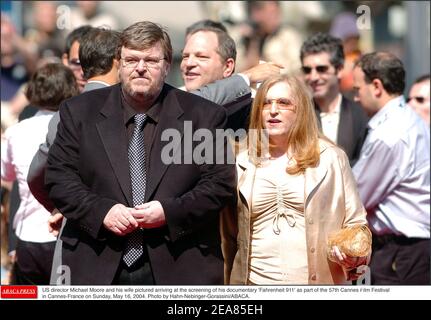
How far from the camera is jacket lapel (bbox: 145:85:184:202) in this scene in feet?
14.9

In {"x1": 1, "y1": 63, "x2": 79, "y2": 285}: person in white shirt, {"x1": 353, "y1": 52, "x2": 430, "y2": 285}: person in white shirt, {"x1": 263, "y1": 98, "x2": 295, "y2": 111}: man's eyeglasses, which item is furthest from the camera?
{"x1": 353, "y1": 52, "x2": 430, "y2": 285}: person in white shirt

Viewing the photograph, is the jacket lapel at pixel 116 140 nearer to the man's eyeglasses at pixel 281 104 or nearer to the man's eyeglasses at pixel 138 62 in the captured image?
the man's eyeglasses at pixel 138 62

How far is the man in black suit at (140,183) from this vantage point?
4.52 m

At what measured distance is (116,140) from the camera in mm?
4574

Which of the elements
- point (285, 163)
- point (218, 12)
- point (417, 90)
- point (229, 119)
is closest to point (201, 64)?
point (229, 119)

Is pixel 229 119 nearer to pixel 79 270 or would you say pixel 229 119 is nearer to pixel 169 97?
pixel 169 97

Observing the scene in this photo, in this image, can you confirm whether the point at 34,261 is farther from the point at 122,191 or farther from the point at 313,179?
the point at 313,179

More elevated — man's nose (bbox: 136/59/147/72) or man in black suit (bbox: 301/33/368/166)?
man's nose (bbox: 136/59/147/72)

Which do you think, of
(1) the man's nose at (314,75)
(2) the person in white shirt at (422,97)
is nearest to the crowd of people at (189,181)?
(1) the man's nose at (314,75)

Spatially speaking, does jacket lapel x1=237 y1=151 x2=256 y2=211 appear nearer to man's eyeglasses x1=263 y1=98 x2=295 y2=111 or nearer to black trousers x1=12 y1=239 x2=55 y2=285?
man's eyeglasses x1=263 y1=98 x2=295 y2=111

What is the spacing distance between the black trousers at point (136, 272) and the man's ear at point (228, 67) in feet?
4.44

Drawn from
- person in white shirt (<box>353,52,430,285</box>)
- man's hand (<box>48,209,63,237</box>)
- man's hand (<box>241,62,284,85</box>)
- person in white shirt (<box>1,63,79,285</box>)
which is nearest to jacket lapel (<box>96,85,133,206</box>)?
man's hand (<box>48,209,63,237</box>)

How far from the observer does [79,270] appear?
15.2 feet
